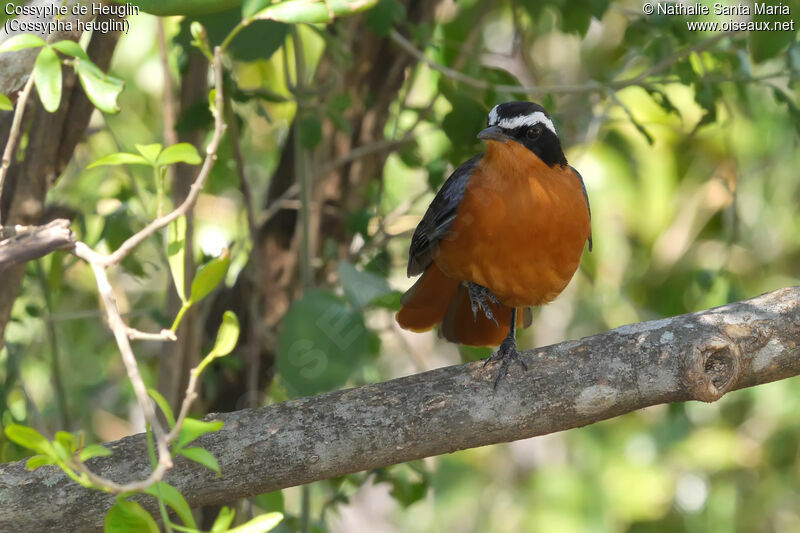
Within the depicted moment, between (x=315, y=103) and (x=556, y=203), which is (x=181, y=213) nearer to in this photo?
(x=556, y=203)

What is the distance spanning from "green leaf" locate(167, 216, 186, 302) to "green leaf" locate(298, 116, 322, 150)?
1.34 m

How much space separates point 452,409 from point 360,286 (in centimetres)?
60

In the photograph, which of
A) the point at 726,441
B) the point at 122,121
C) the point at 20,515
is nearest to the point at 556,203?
the point at 20,515

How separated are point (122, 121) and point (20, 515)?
354cm

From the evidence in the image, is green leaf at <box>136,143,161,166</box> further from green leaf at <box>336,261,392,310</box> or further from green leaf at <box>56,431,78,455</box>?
green leaf at <box>336,261,392,310</box>

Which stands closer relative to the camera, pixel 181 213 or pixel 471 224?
pixel 181 213

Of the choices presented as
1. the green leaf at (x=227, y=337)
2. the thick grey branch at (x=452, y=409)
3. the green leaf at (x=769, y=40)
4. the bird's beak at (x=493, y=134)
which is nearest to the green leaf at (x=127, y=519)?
the green leaf at (x=227, y=337)

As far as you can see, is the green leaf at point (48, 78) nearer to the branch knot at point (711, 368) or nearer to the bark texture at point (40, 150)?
the bark texture at point (40, 150)

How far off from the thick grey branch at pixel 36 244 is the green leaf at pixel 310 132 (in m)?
1.48

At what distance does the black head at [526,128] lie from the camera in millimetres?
2873

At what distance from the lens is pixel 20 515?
6.30 ft

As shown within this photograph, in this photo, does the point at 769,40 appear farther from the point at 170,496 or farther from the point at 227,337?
the point at 170,496

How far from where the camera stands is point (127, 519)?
1399mm

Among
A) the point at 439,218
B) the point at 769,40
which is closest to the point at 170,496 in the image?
the point at 439,218
